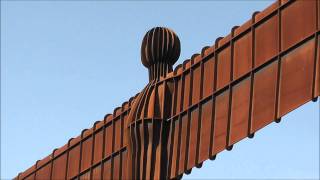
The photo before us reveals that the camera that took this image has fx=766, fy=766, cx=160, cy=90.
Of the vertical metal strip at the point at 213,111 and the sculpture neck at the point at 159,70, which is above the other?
the sculpture neck at the point at 159,70

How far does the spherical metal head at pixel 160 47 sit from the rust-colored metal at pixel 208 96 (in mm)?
27

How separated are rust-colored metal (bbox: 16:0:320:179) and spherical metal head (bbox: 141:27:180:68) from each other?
27 millimetres

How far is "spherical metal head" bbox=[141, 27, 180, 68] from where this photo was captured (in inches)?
815

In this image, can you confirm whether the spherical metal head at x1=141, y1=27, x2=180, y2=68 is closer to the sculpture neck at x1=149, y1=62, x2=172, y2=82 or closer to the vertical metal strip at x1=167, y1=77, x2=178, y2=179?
the sculpture neck at x1=149, y1=62, x2=172, y2=82

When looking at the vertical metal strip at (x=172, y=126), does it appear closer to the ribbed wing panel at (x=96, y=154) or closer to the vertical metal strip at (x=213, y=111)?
the vertical metal strip at (x=213, y=111)

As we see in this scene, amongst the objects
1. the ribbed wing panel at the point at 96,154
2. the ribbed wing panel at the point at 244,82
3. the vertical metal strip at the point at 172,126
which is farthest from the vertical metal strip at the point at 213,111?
the ribbed wing panel at the point at 96,154

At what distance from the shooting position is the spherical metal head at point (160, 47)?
815 inches

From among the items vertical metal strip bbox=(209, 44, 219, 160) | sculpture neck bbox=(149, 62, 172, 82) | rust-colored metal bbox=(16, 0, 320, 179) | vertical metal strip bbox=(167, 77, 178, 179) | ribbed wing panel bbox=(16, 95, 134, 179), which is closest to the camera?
rust-colored metal bbox=(16, 0, 320, 179)

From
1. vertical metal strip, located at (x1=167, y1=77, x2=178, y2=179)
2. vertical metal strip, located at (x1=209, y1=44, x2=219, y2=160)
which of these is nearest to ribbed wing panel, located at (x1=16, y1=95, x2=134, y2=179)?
vertical metal strip, located at (x1=167, y1=77, x2=178, y2=179)

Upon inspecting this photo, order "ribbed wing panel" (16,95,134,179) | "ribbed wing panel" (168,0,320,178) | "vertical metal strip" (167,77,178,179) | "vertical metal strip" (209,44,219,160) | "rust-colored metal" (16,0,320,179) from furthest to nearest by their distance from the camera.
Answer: "ribbed wing panel" (16,95,134,179) < "vertical metal strip" (167,77,178,179) < "vertical metal strip" (209,44,219,160) < "rust-colored metal" (16,0,320,179) < "ribbed wing panel" (168,0,320,178)

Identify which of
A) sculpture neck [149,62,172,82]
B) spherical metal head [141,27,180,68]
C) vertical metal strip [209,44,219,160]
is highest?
spherical metal head [141,27,180,68]

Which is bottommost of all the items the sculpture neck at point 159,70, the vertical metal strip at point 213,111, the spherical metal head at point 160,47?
the vertical metal strip at point 213,111

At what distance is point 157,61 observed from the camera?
20750mm

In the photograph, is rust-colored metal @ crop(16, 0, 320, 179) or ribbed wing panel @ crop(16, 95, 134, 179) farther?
ribbed wing panel @ crop(16, 95, 134, 179)
